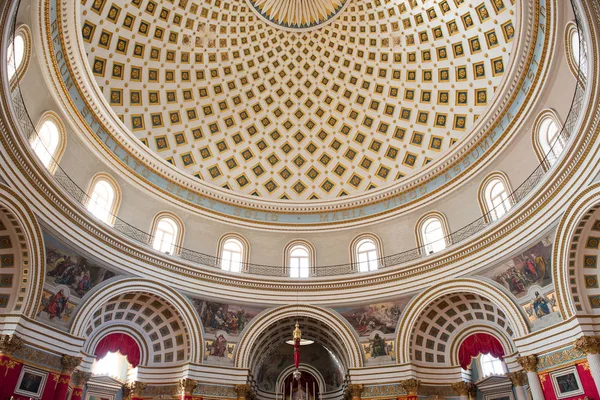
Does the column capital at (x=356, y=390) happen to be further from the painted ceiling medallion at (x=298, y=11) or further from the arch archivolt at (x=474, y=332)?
the painted ceiling medallion at (x=298, y=11)

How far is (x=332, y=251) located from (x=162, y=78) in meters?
13.8

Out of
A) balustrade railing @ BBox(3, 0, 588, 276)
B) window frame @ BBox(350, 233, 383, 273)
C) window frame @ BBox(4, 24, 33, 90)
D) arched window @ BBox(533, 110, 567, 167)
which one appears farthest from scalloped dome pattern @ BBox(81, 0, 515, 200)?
window frame @ BBox(4, 24, 33, 90)

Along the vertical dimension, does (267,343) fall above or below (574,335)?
Answer: above

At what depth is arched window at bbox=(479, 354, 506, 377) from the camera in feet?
72.0

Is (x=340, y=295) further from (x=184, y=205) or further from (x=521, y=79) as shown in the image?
(x=521, y=79)

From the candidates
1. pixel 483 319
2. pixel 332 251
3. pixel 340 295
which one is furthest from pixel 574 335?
pixel 332 251

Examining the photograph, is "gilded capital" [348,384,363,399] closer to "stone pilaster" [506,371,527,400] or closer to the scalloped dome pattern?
"stone pilaster" [506,371,527,400]

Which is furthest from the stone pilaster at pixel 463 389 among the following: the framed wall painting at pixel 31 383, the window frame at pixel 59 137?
the window frame at pixel 59 137

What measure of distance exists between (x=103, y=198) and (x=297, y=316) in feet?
36.0

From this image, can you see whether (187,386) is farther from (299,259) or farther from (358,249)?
(358,249)

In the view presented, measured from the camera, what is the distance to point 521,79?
19.7 metres

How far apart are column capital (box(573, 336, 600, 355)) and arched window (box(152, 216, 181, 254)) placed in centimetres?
1745

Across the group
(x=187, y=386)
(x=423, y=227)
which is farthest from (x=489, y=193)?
(x=187, y=386)

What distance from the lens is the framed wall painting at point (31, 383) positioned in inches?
578
